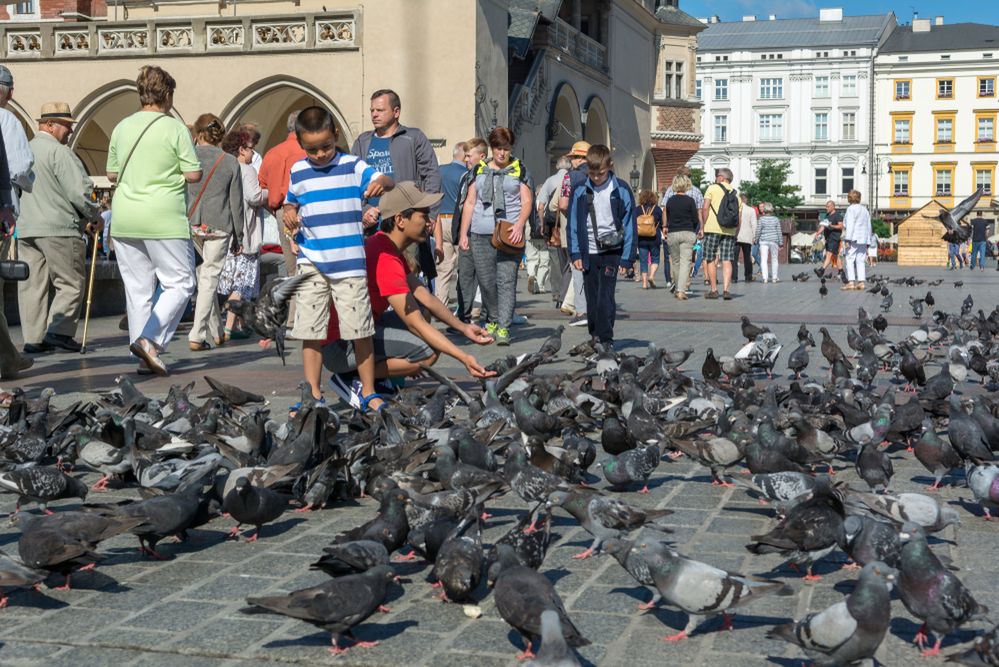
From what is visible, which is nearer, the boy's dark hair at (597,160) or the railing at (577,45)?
the boy's dark hair at (597,160)

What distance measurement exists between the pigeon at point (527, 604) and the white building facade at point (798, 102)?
99.8 m

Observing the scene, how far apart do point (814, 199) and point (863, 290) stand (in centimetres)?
7895

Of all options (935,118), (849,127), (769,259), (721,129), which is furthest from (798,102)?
(769,259)

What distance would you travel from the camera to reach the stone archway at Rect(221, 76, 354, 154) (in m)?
28.6

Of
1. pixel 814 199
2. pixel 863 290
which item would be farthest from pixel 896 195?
pixel 863 290

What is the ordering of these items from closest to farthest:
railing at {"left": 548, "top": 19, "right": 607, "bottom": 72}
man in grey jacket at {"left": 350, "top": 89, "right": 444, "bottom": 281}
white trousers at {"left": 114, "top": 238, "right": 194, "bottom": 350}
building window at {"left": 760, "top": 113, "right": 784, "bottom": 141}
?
white trousers at {"left": 114, "top": 238, "right": 194, "bottom": 350} < man in grey jacket at {"left": 350, "top": 89, "right": 444, "bottom": 281} < railing at {"left": 548, "top": 19, "right": 607, "bottom": 72} < building window at {"left": 760, "top": 113, "right": 784, "bottom": 141}

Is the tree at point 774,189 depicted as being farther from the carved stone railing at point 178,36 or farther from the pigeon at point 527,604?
the pigeon at point 527,604

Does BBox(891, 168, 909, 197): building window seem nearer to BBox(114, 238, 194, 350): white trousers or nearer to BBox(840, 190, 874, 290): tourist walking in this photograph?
BBox(840, 190, 874, 290): tourist walking

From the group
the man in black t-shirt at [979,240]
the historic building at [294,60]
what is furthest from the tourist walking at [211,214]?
the man in black t-shirt at [979,240]

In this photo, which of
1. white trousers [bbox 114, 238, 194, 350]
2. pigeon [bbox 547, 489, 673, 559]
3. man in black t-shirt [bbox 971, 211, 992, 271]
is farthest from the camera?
man in black t-shirt [bbox 971, 211, 992, 271]

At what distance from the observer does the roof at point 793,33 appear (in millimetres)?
101562

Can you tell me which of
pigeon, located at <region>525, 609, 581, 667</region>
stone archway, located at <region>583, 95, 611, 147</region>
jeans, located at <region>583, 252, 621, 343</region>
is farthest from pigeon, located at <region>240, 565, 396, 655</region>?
stone archway, located at <region>583, 95, 611, 147</region>

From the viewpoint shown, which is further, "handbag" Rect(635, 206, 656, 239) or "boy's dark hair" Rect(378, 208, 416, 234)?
"handbag" Rect(635, 206, 656, 239)

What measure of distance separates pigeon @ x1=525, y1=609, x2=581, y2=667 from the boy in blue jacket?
25.3 feet
